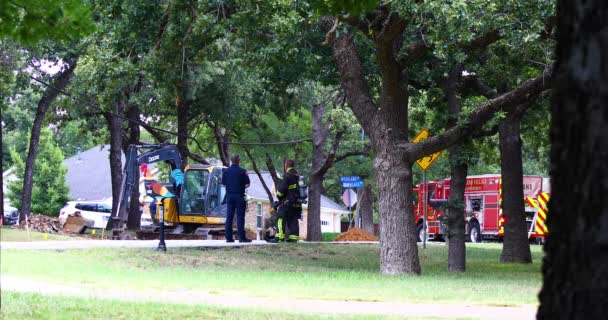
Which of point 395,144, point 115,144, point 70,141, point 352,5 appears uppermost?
point 70,141

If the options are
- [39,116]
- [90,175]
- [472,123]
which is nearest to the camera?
[472,123]

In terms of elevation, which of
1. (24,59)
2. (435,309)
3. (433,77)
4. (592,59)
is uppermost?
(24,59)

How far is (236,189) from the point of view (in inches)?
906

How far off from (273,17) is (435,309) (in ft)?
27.9

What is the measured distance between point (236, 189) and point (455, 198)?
5.17 meters

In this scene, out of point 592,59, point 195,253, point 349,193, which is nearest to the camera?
point 592,59

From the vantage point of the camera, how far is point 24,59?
1431 inches

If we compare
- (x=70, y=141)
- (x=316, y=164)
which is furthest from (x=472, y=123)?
(x=70, y=141)

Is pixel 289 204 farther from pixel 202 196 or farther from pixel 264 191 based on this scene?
pixel 264 191

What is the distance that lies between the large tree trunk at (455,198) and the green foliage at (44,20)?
11.0 m

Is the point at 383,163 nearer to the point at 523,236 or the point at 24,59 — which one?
the point at 523,236

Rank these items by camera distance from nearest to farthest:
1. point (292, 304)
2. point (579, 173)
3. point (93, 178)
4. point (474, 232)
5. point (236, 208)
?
point (579, 173) → point (292, 304) → point (236, 208) → point (474, 232) → point (93, 178)

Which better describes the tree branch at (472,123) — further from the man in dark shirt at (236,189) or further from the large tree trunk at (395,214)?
the man in dark shirt at (236,189)

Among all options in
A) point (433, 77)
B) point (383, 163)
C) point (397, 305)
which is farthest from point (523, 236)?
point (397, 305)
